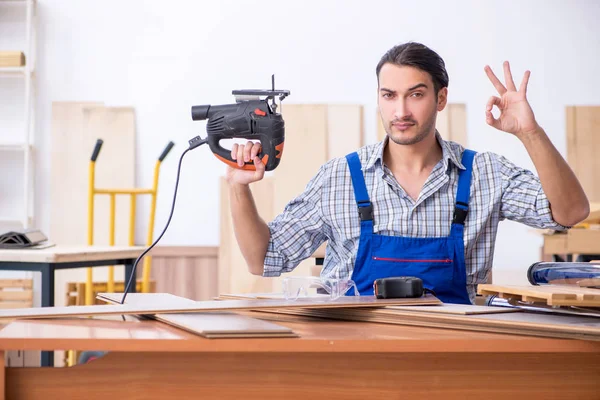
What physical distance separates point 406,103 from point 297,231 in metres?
0.49

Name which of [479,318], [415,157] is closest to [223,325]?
[479,318]

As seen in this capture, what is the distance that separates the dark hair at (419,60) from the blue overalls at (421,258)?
339 mm

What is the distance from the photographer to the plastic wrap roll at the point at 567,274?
5.12 ft

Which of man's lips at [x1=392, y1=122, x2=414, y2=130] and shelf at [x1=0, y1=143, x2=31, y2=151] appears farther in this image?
shelf at [x1=0, y1=143, x2=31, y2=151]

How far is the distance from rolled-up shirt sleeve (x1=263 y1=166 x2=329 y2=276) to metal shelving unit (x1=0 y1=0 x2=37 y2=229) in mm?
3299

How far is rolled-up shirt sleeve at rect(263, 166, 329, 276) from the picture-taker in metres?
2.39

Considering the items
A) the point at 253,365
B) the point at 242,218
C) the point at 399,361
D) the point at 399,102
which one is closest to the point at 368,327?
the point at 399,361

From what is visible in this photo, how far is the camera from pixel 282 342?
3.98 feet

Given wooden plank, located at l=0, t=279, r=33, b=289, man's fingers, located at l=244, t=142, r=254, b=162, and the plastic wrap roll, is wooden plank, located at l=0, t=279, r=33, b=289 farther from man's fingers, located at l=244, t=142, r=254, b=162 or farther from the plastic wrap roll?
the plastic wrap roll

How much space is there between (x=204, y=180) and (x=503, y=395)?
434cm

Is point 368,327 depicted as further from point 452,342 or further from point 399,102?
point 399,102

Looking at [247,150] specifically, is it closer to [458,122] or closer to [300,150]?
[300,150]

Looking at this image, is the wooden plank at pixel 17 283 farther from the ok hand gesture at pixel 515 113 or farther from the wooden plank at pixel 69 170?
the ok hand gesture at pixel 515 113

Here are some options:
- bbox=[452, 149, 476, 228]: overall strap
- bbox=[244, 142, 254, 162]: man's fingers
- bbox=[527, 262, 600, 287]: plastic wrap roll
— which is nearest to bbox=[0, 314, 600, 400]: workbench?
bbox=[527, 262, 600, 287]: plastic wrap roll
